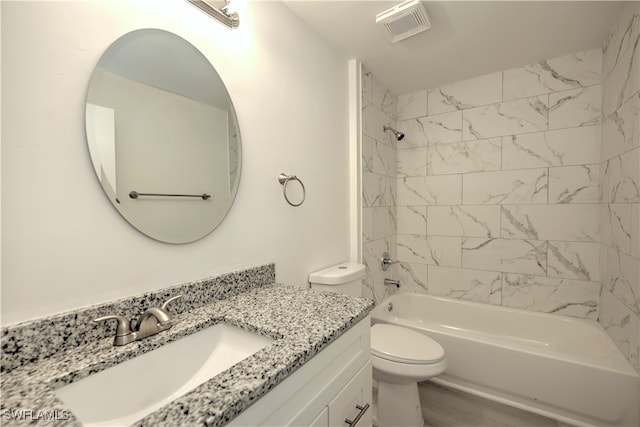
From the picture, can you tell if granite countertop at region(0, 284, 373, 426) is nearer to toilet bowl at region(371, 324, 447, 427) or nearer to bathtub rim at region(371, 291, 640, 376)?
toilet bowl at region(371, 324, 447, 427)

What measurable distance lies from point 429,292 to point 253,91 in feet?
7.48

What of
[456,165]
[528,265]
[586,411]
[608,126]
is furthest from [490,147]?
[586,411]

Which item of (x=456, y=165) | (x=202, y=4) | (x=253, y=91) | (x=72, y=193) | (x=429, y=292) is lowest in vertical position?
(x=429, y=292)

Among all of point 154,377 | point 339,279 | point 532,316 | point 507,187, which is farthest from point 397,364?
point 507,187

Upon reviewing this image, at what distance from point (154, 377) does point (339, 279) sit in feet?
3.28

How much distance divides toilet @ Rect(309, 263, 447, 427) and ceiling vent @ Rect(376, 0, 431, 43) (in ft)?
4.69

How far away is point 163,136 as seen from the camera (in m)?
0.97

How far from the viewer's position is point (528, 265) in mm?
2188

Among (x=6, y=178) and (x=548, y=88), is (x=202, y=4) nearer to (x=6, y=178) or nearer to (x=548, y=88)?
(x=6, y=178)

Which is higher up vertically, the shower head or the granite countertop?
the shower head

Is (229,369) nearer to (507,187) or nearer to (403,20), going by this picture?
(403,20)

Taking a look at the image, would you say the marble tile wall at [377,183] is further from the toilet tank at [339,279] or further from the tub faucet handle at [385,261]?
the toilet tank at [339,279]

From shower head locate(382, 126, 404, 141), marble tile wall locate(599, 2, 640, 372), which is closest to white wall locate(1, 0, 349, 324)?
shower head locate(382, 126, 404, 141)

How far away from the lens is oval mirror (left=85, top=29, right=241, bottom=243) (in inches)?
32.4
